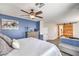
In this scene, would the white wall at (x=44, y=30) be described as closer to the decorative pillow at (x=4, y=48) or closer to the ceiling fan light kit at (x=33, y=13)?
the ceiling fan light kit at (x=33, y=13)

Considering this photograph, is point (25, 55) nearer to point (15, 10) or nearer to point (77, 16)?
point (15, 10)

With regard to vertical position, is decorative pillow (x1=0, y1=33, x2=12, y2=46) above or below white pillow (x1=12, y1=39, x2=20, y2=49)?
above

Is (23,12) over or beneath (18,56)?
over

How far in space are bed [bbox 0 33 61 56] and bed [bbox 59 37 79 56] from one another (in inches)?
3.5

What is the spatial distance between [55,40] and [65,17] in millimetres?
309

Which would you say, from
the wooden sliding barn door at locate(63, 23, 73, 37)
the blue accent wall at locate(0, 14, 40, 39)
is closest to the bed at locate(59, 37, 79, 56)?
the wooden sliding barn door at locate(63, 23, 73, 37)

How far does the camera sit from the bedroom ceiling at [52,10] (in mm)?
924

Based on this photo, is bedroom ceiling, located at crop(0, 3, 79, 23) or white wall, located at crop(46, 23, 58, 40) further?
white wall, located at crop(46, 23, 58, 40)

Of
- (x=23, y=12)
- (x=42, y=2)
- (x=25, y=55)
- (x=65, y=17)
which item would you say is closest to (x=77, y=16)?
(x=65, y=17)

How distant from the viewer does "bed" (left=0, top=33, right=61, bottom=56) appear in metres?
0.97

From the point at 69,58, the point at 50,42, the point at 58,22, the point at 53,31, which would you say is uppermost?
the point at 58,22

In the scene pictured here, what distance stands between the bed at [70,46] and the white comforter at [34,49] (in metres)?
0.09

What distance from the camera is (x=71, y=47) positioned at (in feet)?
3.27

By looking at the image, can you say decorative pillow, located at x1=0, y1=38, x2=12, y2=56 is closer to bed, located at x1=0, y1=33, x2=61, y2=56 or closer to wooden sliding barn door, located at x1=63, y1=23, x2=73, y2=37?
bed, located at x1=0, y1=33, x2=61, y2=56
